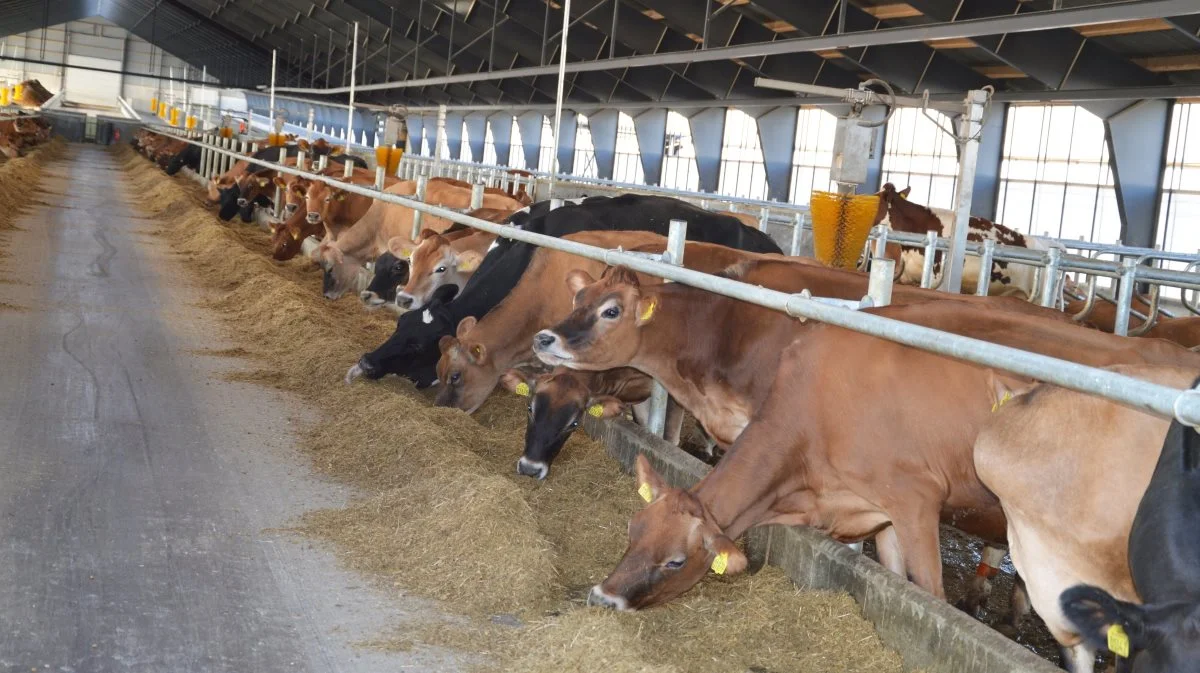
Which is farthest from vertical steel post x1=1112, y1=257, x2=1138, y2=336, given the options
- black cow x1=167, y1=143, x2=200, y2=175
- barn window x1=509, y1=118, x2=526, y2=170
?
barn window x1=509, y1=118, x2=526, y2=170

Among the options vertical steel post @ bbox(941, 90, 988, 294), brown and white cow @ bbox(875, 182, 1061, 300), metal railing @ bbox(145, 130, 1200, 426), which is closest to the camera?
metal railing @ bbox(145, 130, 1200, 426)

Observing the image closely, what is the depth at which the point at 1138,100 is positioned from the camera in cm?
2067

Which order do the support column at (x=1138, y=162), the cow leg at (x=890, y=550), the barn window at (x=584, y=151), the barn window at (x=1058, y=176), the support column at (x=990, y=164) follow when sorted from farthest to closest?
1. the barn window at (x=584, y=151)
2. the support column at (x=990, y=164)
3. the barn window at (x=1058, y=176)
4. the support column at (x=1138, y=162)
5. the cow leg at (x=890, y=550)

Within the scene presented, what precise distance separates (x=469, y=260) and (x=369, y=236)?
4.72m

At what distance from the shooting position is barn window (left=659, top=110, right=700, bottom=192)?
1451 inches

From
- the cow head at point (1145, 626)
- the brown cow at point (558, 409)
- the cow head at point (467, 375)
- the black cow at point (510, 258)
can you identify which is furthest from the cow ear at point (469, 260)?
the cow head at point (1145, 626)

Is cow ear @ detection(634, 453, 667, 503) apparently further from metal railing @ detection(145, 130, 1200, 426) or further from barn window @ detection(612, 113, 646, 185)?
barn window @ detection(612, 113, 646, 185)

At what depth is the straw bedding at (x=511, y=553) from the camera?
13.4ft

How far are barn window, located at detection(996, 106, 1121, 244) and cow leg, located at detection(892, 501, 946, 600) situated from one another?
68.5ft

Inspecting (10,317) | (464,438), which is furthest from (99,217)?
(464,438)

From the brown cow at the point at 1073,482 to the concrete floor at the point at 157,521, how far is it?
6.04ft

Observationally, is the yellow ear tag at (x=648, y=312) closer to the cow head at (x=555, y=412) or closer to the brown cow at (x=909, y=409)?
the cow head at (x=555, y=412)

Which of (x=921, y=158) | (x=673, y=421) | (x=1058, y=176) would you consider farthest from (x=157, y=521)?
(x=921, y=158)

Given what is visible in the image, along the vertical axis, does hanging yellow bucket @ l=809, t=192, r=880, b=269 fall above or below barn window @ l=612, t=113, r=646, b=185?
below
